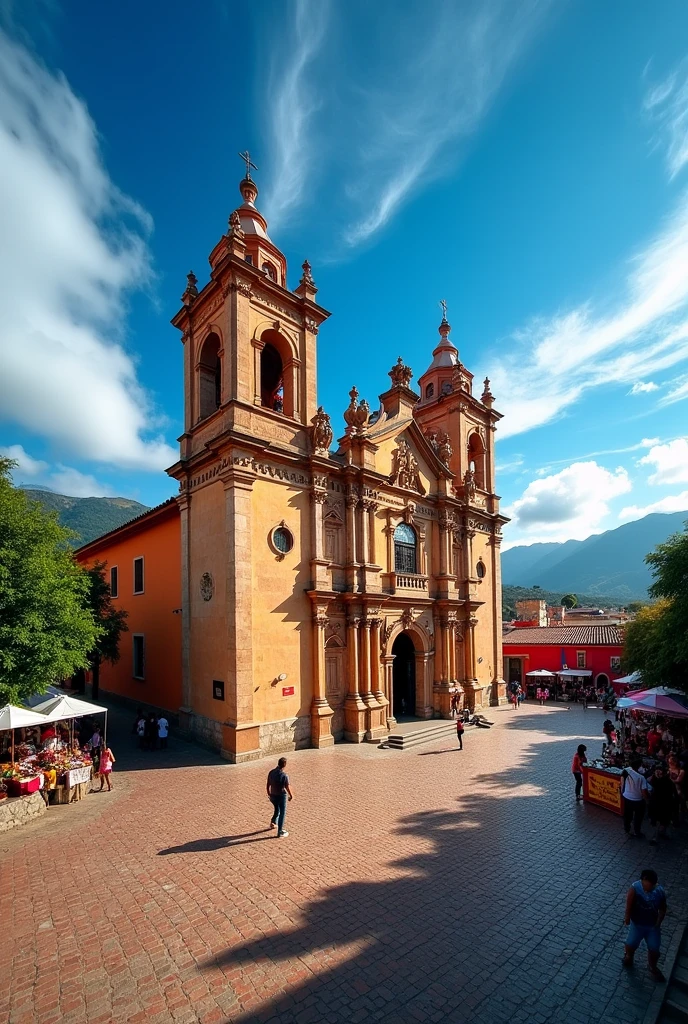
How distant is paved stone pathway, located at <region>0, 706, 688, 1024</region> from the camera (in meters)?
6.13

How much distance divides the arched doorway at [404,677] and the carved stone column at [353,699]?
505 cm

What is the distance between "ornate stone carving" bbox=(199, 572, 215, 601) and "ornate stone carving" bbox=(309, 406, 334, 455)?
6.50 metres

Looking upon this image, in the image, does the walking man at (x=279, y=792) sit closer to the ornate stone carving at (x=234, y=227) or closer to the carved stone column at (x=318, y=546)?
the carved stone column at (x=318, y=546)

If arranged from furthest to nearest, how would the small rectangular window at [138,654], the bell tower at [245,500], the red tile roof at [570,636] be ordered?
the red tile roof at [570,636] → the small rectangular window at [138,654] → the bell tower at [245,500]

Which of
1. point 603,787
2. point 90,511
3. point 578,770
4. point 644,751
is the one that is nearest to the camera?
point 603,787

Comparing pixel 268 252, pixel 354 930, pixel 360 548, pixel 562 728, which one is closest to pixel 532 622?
pixel 562 728

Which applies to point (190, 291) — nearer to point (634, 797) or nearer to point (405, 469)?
point (405, 469)

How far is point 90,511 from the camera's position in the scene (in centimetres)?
15438

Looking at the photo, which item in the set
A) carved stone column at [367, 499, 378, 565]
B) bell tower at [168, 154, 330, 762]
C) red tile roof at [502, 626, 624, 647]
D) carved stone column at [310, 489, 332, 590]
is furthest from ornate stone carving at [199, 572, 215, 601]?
red tile roof at [502, 626, 624, 647]

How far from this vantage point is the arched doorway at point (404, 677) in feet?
82.6

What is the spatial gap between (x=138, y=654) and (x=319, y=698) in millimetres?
11475

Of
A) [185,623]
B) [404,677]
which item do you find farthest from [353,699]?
[185,623]

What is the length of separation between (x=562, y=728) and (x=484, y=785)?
Answer: 36.9 feet

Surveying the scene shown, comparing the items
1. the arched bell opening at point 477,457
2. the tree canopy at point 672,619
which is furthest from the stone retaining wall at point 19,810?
the arched bell opening at point 477,457
